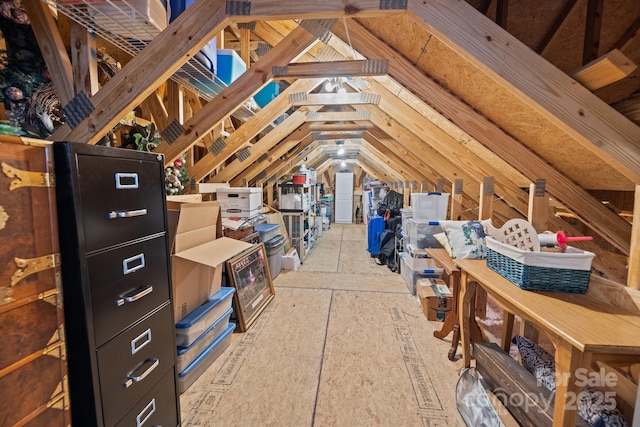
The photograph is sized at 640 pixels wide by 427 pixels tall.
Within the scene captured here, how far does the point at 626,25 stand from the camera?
45.9 inches

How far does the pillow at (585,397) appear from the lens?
1089 millimetres

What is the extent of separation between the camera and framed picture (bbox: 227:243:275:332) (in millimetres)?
2520

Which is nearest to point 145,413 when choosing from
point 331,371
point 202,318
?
point 202,318

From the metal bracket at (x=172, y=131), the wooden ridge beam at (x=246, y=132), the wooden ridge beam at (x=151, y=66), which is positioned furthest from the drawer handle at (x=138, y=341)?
the wooden ridge beam at (x=246, y=132)

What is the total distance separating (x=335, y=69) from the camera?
1879mm

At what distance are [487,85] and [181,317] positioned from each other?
2.43m

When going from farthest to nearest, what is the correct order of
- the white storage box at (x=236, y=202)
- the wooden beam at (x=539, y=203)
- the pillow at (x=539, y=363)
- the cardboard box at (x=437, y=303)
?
the white storage box at (x=236, y=202), the cardboard box at (x=437, y=303), the wooden beam at (x=539, y=203), the pillow at (x=539, y=363)

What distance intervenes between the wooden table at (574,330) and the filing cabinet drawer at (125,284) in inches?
62.4

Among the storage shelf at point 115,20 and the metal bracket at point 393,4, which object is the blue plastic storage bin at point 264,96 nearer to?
the storage shelf at point 115,20

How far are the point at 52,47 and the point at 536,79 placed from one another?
2.19 meters

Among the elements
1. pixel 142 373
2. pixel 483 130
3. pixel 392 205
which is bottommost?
pixel 142 373

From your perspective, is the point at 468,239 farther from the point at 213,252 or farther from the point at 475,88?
the point at 213,252

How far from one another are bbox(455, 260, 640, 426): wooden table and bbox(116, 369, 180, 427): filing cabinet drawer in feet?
5.30

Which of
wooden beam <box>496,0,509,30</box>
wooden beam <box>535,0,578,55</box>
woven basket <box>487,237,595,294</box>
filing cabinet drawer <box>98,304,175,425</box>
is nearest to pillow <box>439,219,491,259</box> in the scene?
woven basket <box>487,237,595,294</box>
